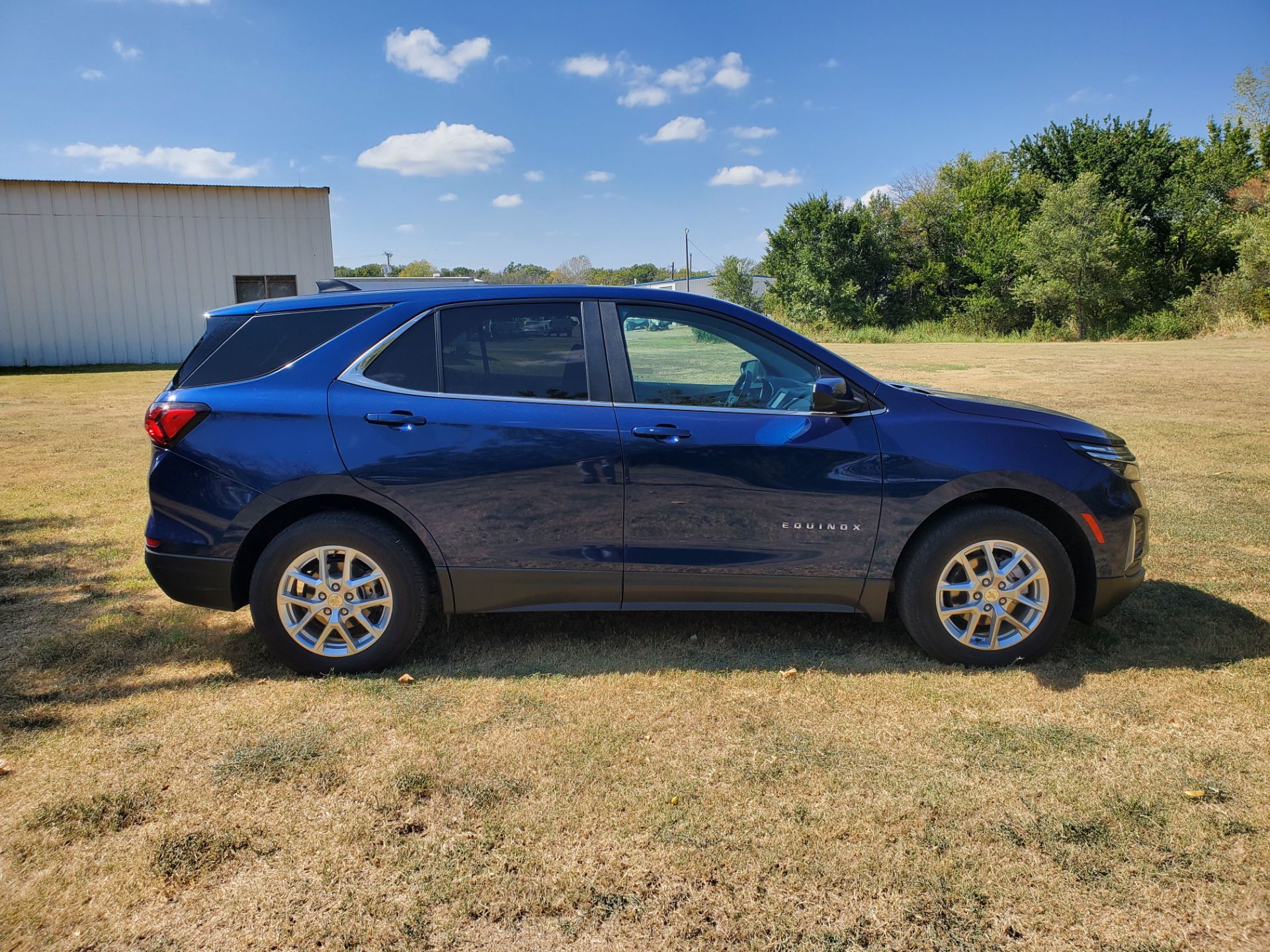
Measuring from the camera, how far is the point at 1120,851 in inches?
105

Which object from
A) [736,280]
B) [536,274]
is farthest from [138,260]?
[736,280]

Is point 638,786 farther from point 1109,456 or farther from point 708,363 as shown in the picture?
point 1109,456

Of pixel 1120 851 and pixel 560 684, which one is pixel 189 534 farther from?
pixel 1120 851

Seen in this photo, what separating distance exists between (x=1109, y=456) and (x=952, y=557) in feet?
2.99

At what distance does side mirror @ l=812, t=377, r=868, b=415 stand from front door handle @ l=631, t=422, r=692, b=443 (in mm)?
590

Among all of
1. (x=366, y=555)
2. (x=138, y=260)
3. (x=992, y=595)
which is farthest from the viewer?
(x=138, y=260)

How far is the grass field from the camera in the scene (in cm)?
240

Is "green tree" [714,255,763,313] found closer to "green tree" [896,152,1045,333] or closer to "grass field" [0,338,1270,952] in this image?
"green tree" [896,152,1045,333]

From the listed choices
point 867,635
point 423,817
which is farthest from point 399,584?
point 867,635

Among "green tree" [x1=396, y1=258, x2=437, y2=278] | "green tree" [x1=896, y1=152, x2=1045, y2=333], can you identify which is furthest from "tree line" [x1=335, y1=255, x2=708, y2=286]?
"green tree" [x1=896, y1=152, x2=1045, y2=333]

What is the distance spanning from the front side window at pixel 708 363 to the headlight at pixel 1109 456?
4.13 ft

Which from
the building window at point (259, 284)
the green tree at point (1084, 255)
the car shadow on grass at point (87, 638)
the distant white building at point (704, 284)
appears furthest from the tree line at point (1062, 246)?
the car shadow on grass at point (87, 638)

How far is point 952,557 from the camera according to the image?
12.7 feet

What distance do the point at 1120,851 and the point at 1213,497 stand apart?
5809 millimetres
